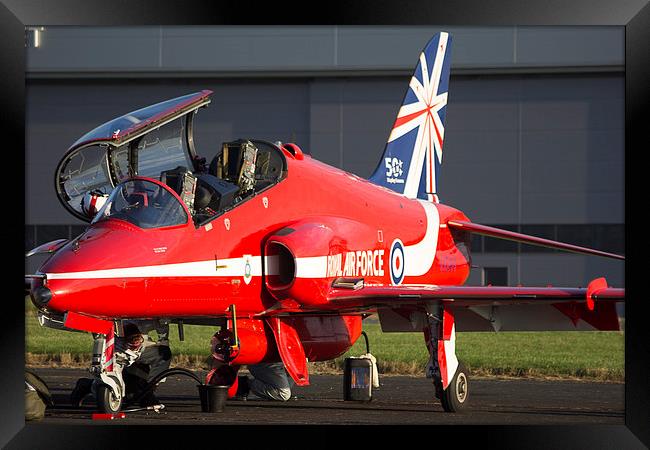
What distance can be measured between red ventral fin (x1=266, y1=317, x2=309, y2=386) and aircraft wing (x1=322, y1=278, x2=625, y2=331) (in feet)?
1.87

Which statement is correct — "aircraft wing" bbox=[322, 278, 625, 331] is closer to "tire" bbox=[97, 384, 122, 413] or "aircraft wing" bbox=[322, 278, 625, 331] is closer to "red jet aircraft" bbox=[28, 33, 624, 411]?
"red jet aircraft" bbox=[28, 33, 624, 411]

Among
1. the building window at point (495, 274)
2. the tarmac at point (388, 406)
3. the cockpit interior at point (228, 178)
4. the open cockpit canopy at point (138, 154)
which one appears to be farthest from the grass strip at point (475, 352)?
the building window at point (495, 274)

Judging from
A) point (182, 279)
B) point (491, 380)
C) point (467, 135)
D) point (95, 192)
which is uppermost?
point (467, 135)

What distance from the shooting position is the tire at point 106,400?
11.3 m

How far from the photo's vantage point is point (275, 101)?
3750cm

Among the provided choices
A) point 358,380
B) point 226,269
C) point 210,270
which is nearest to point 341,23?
point 210,270

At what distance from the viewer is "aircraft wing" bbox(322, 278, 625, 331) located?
12.4 meters

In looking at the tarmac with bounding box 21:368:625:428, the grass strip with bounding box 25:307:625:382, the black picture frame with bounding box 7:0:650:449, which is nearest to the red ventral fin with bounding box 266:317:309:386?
the tarmac with bounding box 21:368:625:428

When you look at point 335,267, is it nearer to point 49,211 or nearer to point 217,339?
point 217,339

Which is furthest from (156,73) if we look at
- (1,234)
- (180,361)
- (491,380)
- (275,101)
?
(1,234)

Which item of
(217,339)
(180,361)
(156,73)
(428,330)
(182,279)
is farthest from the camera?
(156,73)

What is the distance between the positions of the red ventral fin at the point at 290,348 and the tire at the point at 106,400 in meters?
1.88

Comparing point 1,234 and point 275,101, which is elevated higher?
point 275,101

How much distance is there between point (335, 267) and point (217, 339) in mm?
1561
